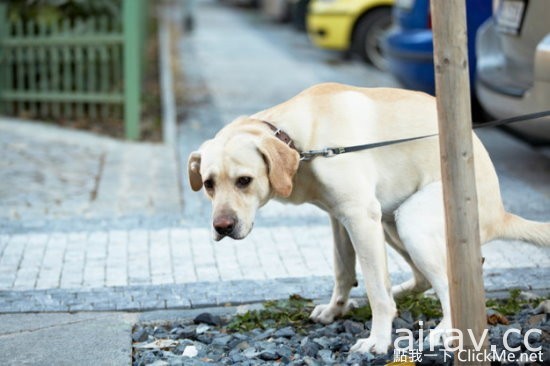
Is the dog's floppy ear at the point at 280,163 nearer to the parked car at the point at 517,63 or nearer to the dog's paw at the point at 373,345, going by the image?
the dog's paw at the point at 373,345

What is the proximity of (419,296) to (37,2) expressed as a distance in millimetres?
7047

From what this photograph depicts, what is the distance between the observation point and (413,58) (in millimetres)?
9031

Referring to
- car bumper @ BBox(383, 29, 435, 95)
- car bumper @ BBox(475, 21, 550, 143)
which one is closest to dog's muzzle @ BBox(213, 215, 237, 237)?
car bumper @ BBox(475, 21, 550, 143)

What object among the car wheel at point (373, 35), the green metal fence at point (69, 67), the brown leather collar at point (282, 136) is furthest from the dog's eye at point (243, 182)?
the car wheel at point (373, 35)

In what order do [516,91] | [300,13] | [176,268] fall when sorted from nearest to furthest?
1. [176,268]
2. [516,91]
3. [300,13]

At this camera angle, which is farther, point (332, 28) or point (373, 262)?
point (332, 28)

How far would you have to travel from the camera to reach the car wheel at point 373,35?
13984mm

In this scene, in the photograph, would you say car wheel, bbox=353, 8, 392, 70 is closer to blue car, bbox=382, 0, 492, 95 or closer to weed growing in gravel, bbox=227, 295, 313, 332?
blue car, bbox=382, 0, 492, 95

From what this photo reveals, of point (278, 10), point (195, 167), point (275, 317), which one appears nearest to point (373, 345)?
point (275, 317)

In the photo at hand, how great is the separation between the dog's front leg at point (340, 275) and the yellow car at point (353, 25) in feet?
31.8

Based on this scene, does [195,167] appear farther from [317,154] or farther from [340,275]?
[340,275]

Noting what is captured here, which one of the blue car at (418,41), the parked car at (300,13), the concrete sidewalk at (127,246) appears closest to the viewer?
the concrete sidewalk at (127,246)

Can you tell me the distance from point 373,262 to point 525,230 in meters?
Result: 0.71

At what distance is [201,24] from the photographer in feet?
76.0
